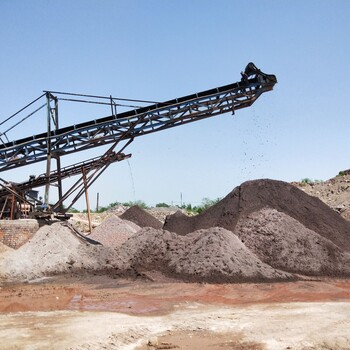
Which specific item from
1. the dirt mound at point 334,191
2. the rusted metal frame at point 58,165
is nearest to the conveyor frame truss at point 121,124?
the rusted metal frame at point 58,165

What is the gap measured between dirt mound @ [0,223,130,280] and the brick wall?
21 centimetres

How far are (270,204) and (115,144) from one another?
5650 millimetres

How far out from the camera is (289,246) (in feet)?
43.1

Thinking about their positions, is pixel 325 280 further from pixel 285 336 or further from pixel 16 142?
pixel 16 142

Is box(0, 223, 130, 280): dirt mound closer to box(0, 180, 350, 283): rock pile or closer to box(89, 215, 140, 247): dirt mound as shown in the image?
box(0, 180, 350, 283): rock pile

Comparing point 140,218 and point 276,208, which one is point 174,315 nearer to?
point 276,208

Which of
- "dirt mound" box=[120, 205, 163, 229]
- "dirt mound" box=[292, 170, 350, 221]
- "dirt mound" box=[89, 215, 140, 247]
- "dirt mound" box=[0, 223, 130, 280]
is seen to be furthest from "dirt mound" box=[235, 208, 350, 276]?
"dirt mound" box=[292, 170, 350, 221]

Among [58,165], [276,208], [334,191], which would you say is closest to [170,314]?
[276,208]

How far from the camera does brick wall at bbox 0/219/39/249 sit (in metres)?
13.4

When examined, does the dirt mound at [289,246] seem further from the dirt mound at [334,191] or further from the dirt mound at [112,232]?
the dirt mound at [334,191]

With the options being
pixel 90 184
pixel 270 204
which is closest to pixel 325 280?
pixel 270 204

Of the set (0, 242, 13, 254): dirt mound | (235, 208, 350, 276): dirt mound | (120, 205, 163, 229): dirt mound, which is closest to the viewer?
(235, 208, 350, 276): dirt mound

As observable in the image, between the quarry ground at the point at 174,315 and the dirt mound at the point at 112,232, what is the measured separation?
215 inches

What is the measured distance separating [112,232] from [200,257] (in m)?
6.49
